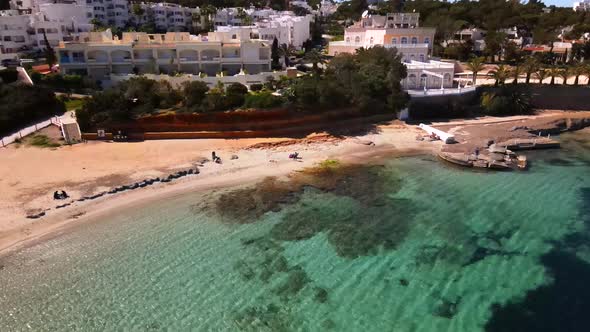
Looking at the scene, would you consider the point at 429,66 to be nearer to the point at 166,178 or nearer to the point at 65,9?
the point at 166,178

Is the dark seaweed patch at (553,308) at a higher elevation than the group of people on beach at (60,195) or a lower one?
lower

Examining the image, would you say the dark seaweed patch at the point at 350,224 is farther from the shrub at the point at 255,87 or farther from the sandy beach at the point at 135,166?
the shrub at the point at 255,87

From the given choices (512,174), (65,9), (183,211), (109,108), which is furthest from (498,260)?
(65,9)

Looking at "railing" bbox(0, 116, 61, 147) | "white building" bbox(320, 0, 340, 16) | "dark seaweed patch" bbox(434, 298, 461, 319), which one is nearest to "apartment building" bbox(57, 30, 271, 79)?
"railing" bbox(0, 116, 61, 147)

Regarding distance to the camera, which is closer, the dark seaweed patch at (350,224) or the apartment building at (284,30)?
the dark seaweed patch at (350,224)

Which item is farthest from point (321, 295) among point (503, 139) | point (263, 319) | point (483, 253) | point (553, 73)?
point (553, 73)

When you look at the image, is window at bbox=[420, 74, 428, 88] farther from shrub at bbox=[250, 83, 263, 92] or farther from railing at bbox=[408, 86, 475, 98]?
shrub at bbox=[250, 83, 263, 92]

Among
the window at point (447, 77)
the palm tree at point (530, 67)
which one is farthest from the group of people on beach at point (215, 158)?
the palm tree at point (530, 67)
